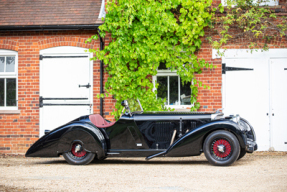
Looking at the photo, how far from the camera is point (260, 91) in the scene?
10625 mm

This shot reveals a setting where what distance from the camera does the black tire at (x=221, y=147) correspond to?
7.50 metres

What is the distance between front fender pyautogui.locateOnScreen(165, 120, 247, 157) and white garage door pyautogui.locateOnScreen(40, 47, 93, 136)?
3.73 m

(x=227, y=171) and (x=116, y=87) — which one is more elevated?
(x=116, y=87)

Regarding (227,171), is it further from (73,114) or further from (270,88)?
(73,114)

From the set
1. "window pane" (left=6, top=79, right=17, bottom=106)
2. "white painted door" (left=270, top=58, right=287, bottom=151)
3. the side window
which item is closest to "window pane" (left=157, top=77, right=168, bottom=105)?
the side window

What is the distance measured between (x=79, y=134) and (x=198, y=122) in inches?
94.5

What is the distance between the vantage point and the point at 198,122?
26.1ft

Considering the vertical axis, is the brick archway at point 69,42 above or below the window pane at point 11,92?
above

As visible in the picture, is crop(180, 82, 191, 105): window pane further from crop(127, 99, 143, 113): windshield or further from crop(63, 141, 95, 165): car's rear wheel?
crop(63, 141, 95, 165): car's rear wheel

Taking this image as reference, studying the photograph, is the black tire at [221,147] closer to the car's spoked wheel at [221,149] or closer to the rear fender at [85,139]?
the car's spoked wheel at [221,149]

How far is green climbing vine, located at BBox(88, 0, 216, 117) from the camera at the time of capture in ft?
33.3

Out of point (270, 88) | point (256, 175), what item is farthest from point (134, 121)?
point (270, 88)

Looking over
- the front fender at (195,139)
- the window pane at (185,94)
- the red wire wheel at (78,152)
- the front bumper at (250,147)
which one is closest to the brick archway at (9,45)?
the red wire wheel at (78,152)

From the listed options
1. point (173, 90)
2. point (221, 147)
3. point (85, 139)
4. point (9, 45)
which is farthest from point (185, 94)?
point (9, 45)
